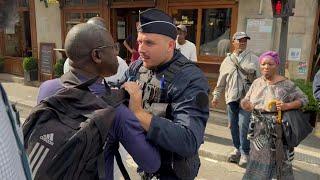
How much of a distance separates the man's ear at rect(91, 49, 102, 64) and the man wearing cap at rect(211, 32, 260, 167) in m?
3.22

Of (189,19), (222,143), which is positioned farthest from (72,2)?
(222,143)

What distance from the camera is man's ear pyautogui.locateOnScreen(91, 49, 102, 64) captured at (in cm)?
151

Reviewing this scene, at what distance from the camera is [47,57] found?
9.98m

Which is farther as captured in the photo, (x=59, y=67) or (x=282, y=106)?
(x=59, y=67)

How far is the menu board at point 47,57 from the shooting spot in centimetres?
985

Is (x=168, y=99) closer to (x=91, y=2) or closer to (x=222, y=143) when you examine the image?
(x=222, y=143)

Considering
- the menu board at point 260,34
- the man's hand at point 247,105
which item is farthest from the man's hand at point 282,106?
the menu board at point 260,34

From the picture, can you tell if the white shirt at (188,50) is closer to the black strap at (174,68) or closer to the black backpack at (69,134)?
the black strap at (174,68)

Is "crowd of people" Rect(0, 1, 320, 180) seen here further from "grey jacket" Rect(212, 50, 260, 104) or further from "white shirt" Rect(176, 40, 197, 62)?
"white shirt" Rect(176, 40, 197, 62)

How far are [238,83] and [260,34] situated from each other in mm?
2135

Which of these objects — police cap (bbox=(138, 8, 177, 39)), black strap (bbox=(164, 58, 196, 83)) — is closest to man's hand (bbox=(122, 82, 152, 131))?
black strap (bbox=(164, 58, 196, 83))

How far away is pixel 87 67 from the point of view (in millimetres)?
1530

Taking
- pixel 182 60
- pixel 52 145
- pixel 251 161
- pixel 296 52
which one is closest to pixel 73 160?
pixel 52 145

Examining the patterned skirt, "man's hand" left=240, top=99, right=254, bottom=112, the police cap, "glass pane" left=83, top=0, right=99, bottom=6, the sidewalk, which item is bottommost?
the sidewalk
